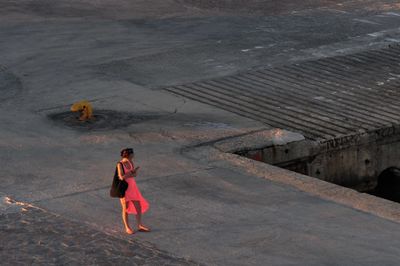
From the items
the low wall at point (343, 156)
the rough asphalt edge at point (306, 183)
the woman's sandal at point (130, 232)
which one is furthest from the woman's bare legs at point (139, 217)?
the low wall at point (343, 156)

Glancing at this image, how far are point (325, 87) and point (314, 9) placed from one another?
26.9 feet

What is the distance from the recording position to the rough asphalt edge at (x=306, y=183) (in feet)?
51.9

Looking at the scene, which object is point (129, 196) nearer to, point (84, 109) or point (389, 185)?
point (84, 109)

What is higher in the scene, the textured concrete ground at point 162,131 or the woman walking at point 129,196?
the woman walking at point 129,196

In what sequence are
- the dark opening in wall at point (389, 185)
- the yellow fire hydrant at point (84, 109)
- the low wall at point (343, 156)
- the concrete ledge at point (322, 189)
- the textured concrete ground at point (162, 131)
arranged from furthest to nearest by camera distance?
the dark opening in wall at point (389, 185) → the yellow fire hydrant at point (84, 109) → the low wall at point (343, 156) → the concrete ledge at point (322, 189) → the textured concrete ground at point (162, 131)

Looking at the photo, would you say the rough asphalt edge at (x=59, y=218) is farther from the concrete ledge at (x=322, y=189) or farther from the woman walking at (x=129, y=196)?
the concrete ledge at (x=322, y=189)


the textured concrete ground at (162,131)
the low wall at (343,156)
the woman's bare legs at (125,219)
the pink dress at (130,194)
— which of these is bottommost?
the low wall at (343,156)

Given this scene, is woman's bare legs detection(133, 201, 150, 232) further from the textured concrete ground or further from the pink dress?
the textured concrete ground

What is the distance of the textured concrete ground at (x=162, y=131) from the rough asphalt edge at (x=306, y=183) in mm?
85

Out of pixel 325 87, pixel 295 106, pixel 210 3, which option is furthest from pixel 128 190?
pixel 210 3

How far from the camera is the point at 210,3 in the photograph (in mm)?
31656

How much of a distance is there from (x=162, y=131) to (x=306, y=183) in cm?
358

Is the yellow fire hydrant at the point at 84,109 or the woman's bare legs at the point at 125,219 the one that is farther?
the yellow fire hydrant at the point at 84,109

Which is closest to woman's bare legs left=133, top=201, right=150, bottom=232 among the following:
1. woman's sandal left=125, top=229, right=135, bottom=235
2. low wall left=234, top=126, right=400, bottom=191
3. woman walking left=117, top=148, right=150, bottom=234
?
woman walking left=117, top=148, right=150, bottom=234
